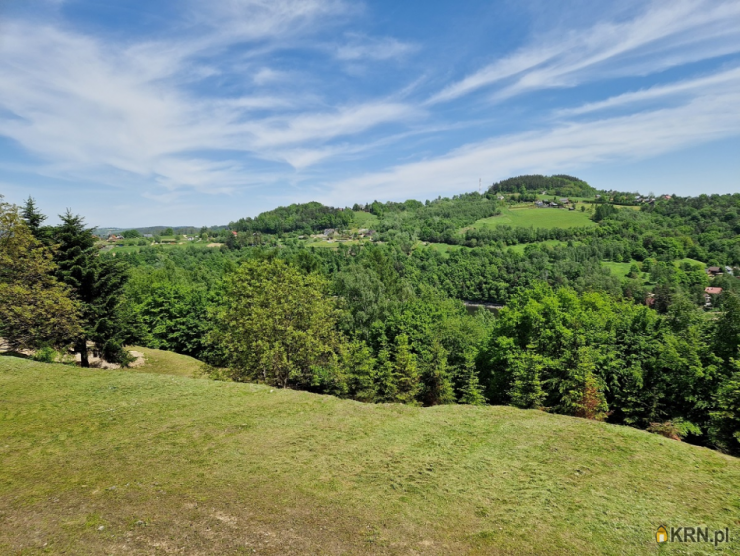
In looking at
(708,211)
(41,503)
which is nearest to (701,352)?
(41,503)

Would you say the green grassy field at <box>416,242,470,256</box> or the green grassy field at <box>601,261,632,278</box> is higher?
the green grassy field at <box>416,242,470,256</box>

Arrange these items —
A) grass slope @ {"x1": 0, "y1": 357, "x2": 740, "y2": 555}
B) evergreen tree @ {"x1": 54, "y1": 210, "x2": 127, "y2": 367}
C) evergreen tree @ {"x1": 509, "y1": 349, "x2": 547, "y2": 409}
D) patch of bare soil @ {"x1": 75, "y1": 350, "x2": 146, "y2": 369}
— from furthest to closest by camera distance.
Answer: patch of bare soil @ {"x1": 75, "y1": 350, "x2": 146, "y2": 369}
evergreen tree @ {"x1": 54, "y1": 210, "x2": 127, "y2": 367}
evergreen tree @ {"x1": 509, "y1": 349, "x2": 547, "y2": 409}
grass slope @ {"x1": 0, "y1": 357, "x2": 740, "y2": 555}

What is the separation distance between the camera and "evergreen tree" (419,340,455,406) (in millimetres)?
29594

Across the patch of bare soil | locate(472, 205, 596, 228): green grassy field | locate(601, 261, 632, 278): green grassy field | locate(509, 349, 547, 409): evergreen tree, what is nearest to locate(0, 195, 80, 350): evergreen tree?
the patch of bare soil

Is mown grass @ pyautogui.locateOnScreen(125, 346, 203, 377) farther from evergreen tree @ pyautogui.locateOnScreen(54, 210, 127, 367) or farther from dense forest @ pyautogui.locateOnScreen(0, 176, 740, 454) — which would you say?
evergreen tree @ pyautogui.locateOnScreen(54, 210, 127, 367)

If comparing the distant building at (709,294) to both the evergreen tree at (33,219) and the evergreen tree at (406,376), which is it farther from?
the evergreen tree at (33,219)

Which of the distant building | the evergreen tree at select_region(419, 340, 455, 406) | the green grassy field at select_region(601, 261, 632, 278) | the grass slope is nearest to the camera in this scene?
the grass slope

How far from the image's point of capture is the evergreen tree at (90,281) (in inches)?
1053

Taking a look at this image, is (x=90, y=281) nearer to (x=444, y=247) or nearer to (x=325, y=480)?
(x=325, y=480)

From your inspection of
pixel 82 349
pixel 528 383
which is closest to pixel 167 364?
pixel 82 349

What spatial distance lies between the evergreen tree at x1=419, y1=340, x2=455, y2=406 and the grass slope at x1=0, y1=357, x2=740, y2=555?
35.1 ft

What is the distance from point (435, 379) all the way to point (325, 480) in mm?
20069

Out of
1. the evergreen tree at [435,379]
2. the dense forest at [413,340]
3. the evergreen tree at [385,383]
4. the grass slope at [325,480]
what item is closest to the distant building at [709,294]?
the dense forest at [413,340]

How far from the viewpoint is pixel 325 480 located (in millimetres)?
12320
